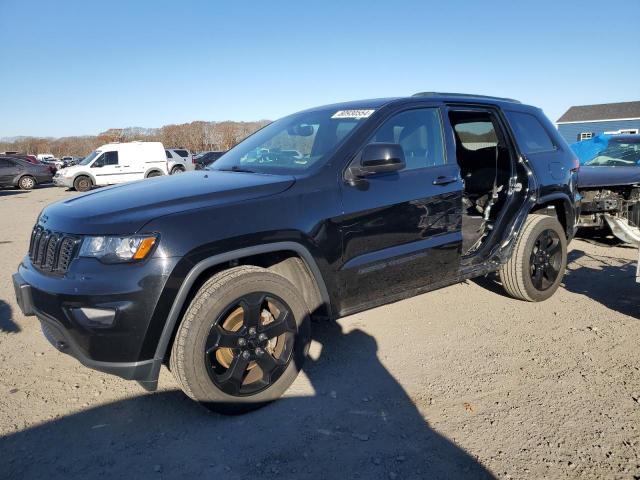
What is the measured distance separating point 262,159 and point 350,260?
1.19 metres

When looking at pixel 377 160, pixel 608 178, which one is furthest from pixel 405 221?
pixel 608 178

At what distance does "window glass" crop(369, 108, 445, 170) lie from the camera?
11.5 ft

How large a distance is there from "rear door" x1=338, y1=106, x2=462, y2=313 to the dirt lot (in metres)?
0.59

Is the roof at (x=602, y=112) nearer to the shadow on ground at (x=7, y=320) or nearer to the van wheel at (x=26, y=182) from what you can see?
the van wheel at (x=26, y=182)

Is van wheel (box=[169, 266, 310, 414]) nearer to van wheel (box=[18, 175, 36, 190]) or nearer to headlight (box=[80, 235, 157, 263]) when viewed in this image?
headlight (box=[80, 235, 157, 263])

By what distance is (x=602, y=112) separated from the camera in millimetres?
45250

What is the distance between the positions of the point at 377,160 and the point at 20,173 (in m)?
22.9

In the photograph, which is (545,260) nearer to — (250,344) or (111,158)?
(250,344)

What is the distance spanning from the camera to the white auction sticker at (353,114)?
11.3ft

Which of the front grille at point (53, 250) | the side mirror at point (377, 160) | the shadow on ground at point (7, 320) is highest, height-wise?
the side mirror at point (377, 160)

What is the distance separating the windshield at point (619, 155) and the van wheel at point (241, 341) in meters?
8.78

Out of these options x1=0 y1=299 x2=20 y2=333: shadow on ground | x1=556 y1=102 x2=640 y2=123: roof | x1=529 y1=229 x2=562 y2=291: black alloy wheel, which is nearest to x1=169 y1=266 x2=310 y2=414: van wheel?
x1=0 y1=299 x2=20 y2=333: shadow on ground

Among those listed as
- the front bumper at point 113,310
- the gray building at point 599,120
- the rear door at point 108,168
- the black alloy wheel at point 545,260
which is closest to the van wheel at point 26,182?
the rear door at point 108,168

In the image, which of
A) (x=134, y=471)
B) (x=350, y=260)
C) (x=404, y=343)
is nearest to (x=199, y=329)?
(x=134, y=471)
